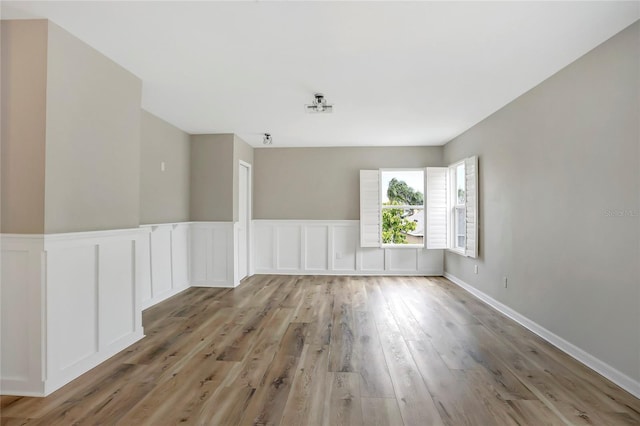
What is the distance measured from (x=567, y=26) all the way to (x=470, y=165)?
259cm

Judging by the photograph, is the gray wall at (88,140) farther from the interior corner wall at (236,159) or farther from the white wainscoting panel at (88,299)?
the interior corner wall at (236,159)

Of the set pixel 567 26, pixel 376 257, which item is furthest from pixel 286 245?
pixel 567 26

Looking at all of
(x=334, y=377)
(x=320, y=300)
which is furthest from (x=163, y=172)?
(x=334, y=377)

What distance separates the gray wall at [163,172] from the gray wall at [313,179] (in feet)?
4.91

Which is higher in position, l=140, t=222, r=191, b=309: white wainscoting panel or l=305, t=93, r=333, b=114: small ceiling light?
l=305, t=93, r=333, b=114: small ceiling light

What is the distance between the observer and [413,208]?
6066 mm

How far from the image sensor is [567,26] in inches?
85.8

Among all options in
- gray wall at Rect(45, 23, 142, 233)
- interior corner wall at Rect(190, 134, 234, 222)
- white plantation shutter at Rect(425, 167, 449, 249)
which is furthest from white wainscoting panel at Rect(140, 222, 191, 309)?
white plantation shutter at Rect(425, 167, 449, 249)

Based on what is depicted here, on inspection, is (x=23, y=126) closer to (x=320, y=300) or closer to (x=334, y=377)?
(x=334, y=377)

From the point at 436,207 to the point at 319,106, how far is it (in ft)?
10.5

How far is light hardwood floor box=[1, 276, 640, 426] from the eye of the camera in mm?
1900

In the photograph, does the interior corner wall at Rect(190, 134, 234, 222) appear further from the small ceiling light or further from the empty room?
the small ceiling light

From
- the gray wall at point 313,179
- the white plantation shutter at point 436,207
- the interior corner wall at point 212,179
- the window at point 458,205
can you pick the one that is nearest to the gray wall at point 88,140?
the interior corner wall at point 212,179

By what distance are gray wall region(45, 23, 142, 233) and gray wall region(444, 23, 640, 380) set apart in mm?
3816
